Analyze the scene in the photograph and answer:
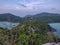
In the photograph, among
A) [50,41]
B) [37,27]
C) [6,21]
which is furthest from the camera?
[37,27]

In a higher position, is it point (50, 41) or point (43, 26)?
point (43, 26)

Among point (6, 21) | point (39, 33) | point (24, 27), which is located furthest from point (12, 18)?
point (39, 33)

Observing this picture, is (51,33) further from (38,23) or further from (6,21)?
(6,21)

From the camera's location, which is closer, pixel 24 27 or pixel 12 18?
pixel 12 18

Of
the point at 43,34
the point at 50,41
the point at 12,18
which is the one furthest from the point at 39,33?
the point at 12,18

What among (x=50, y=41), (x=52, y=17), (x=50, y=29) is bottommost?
(x=50, y=41)

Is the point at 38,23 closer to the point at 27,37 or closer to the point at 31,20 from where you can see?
the point at 31,20

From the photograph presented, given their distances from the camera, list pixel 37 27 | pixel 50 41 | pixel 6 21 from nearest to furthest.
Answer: pixel 6 21 → pixel 50 41 → pixel 37 27
